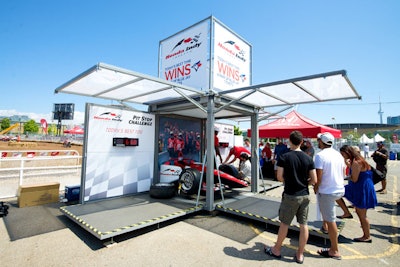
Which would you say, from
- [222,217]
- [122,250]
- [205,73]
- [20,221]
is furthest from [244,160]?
[20,221]

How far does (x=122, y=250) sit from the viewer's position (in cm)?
331

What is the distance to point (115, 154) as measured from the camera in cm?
574

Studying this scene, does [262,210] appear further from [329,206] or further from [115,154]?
[115,154]

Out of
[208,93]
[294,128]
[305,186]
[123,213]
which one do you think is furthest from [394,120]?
[123,213]

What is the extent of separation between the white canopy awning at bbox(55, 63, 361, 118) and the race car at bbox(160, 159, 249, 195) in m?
1.70

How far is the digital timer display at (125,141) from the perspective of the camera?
18.7 ft

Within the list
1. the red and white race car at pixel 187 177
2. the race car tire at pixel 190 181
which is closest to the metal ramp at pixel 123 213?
the race car tire at pixel 190 181

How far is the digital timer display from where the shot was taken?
5.70 meters

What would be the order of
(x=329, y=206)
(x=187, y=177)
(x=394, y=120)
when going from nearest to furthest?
(x=329, y=206) → (x=187, y=177) → (x=394, y=120)

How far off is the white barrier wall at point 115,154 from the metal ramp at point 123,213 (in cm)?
39

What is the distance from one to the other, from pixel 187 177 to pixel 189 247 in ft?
8.19

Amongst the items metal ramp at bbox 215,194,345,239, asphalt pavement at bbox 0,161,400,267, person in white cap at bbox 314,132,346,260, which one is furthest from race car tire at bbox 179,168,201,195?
person in white cap at bbox 314,132,346,260

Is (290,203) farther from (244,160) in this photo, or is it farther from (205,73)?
(244,160)

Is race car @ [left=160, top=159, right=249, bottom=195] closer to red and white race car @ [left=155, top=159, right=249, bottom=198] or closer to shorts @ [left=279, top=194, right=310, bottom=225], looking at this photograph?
red and white race car @ [left=155, top=159, right=249, bottom=198]
